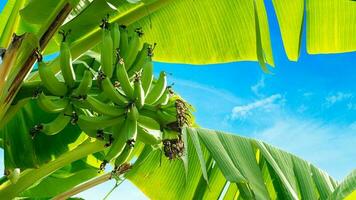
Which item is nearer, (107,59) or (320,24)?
(107,59)

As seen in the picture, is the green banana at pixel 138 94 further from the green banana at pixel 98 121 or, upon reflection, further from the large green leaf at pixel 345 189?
the large green leaf at pixel 345 189

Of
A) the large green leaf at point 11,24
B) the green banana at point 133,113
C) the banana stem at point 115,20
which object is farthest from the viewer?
the large green leaf at point 11,24

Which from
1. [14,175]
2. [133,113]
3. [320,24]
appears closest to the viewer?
[133,113]

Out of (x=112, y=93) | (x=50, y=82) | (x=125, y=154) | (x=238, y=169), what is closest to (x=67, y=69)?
(x=50, y=82)

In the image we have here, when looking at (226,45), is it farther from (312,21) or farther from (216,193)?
(216,193)

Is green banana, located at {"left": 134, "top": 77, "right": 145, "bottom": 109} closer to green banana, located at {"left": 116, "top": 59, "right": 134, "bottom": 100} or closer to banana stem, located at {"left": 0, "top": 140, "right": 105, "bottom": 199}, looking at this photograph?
green banana, located at {"left": 116, "top": 59, "right": 134, "bottom": 100}

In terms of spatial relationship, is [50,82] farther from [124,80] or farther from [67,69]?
[124,80]

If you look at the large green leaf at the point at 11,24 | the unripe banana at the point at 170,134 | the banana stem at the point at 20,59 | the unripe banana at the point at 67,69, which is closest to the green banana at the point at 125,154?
the unripe banana at the point at 170,134
